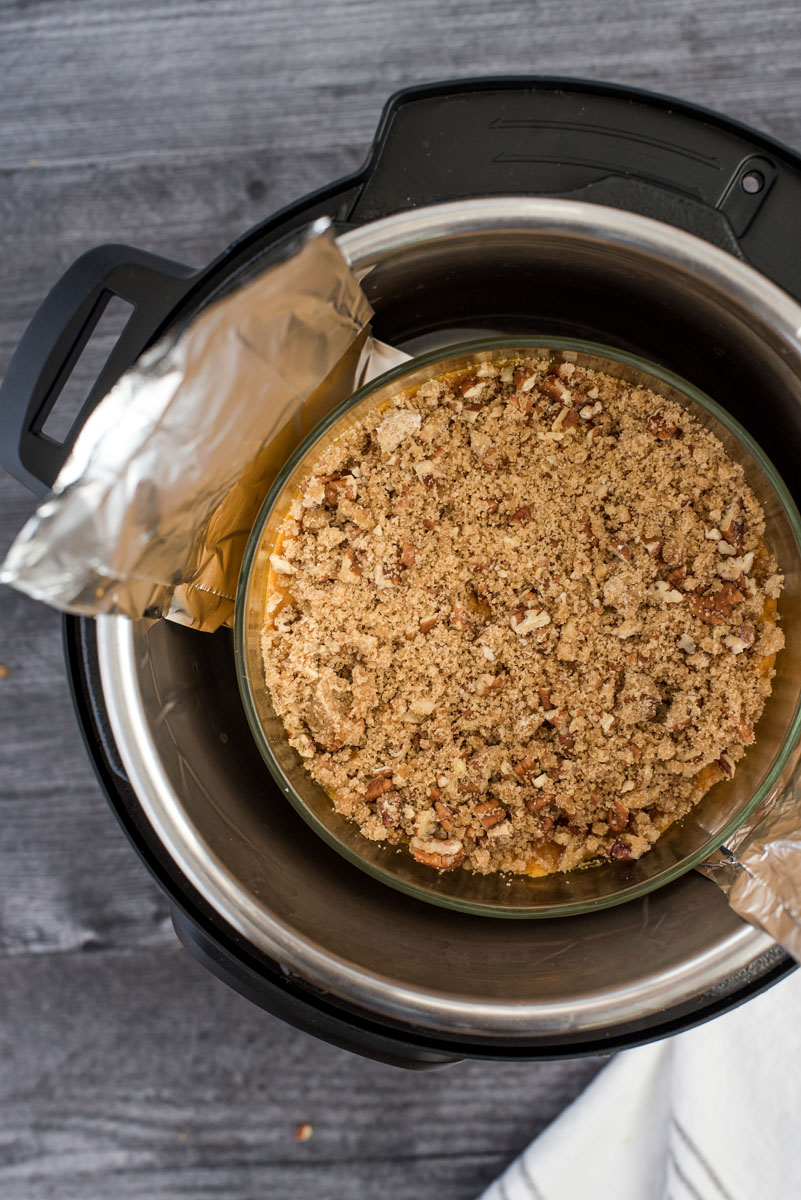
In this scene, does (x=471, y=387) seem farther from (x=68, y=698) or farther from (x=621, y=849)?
(x=68, y=698)

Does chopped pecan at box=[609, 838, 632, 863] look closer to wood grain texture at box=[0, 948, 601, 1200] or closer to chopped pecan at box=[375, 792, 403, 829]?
chopped pecan at box=[375, 792, 403, 829]

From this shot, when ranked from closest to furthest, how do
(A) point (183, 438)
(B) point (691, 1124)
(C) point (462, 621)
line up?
(A) point (183, 438) < (C) point (462, 621) < (B) point (691, 1124)

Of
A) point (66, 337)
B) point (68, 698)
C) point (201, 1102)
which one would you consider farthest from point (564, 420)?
point (201, 1102)

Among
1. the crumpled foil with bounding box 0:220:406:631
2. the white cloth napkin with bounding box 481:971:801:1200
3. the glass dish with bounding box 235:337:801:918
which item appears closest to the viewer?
the crumpled foil with bounding box 0:220:406:631

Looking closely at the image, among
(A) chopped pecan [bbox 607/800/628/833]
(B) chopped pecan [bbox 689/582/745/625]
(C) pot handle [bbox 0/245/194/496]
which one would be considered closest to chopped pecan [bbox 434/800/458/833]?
(A) chopped pecan [bbox 607/800/628/833]

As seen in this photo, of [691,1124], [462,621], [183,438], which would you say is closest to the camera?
[183,438]

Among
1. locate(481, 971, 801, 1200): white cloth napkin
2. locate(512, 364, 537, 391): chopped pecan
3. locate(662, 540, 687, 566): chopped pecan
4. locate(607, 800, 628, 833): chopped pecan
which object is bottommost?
locate(481, 971, 801, 1200): white cloth napkin
